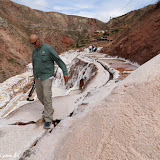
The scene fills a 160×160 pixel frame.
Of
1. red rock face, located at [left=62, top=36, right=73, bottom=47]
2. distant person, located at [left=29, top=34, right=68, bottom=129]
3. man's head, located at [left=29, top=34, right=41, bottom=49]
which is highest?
red rock face, located at [left=62, top=36, right=73, bottom=47]

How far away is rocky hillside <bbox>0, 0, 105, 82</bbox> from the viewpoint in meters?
18.8

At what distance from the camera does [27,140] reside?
1.95 m

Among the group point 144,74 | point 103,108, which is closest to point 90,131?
point 103,108

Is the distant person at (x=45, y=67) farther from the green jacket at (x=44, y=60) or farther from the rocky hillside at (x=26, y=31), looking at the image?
the rocky hillside at (x=26, y=31)

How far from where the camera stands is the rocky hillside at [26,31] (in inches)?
739

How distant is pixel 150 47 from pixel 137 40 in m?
1.83

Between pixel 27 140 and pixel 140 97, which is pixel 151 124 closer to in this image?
pixel 140 97

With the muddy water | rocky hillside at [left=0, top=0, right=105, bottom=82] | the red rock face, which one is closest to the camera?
the muddy water

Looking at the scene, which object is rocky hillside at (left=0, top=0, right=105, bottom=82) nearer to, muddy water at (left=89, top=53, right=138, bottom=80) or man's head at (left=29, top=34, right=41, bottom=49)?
muddy water at (left=89, top=53, right=138, bottom=80)

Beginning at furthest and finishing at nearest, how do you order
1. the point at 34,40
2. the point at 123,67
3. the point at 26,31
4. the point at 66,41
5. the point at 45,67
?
the point at 66,41 → the point at 26,31 → the point at 123,67 → the point at 45,67 → the point at 34,40

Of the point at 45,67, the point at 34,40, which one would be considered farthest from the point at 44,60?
the point at 34,40

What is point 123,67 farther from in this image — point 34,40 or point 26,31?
point 26,31

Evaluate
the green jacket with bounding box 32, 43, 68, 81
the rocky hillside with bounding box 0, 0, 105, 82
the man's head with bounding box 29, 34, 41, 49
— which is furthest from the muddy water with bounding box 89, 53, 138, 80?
the rocky hillside with bounding box 0, 0, 105, 82

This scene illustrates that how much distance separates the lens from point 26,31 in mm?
33344
